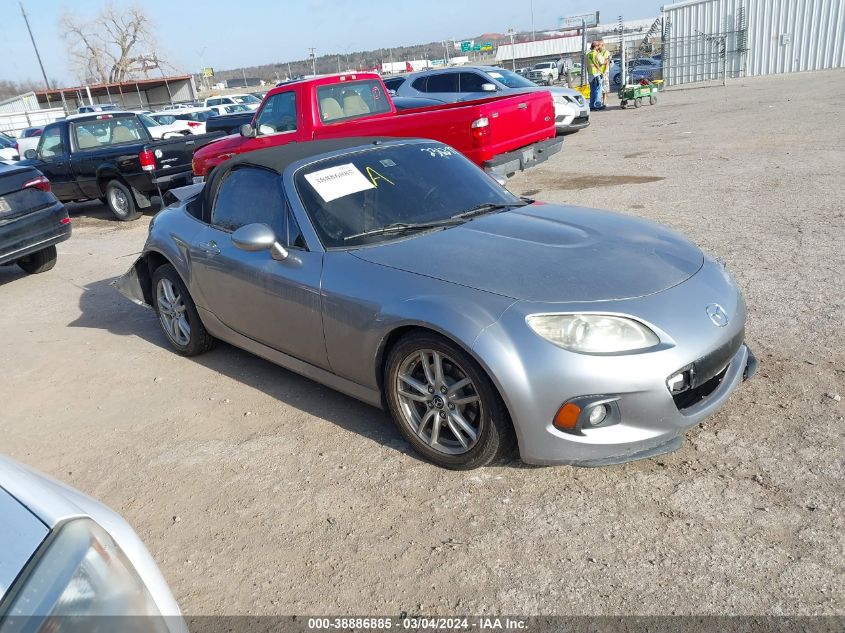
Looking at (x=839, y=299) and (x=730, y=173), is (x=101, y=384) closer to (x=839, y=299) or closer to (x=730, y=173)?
(x=839, y=299)

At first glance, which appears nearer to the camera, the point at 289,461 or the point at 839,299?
the point at 289,461

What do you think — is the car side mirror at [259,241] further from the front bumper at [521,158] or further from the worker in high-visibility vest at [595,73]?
the worker in high-visibility vest at [595,73]

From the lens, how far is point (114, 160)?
11.2m

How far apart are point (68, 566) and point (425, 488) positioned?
190 centimetres

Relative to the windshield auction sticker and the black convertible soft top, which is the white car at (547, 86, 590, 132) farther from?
the windshield auction sticker

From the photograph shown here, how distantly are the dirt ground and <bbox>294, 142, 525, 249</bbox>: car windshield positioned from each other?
1.11 metres

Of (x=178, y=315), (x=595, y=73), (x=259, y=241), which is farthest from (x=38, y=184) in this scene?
(x=595, y=73)

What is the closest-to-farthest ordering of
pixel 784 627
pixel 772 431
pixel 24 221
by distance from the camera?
1. pixel 784 627
2. pixel 772 431
3. pixel 24 221

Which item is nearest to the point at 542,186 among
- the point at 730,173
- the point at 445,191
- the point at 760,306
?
the point at 730,173

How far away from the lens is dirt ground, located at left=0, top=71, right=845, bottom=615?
2.61 meters

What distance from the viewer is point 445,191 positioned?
4254 mm

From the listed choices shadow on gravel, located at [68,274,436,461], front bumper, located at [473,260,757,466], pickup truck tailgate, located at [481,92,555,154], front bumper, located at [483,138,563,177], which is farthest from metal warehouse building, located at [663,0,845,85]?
front bumper, located at [473,260,757,466]

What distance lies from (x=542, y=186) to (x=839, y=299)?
20.3ft

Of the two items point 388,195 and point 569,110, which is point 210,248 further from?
point 569,110
